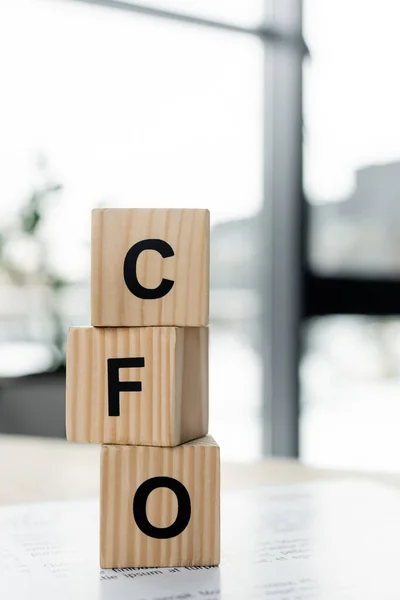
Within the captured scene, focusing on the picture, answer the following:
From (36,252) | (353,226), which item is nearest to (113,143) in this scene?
(36,252)

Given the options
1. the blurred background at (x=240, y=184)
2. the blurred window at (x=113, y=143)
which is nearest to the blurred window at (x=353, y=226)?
the blurred background at (x=240, y=184)

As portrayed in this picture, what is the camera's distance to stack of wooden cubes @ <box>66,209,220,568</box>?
60 centimetres

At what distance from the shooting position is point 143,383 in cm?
60

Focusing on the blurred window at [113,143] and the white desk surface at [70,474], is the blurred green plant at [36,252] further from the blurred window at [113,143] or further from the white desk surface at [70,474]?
the white desk surface at [70,474]

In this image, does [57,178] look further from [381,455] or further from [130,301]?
[130,301]

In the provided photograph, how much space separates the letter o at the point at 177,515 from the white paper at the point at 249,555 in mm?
30

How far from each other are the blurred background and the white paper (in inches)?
75.0

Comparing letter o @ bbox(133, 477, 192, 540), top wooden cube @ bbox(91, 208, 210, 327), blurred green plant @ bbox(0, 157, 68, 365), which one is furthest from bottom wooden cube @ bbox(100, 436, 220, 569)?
blurred green plant @ bbox(0, 157, 68, 365)

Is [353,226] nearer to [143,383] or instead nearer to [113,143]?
[113,143]

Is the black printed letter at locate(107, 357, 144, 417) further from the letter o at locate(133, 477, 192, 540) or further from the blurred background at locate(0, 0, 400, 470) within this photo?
the blurred background at locate(0, 0, 400, 470)

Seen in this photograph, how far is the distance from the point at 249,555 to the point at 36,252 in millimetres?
2233

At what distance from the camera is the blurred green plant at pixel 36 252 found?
2.68 m

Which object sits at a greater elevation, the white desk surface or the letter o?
the letter o

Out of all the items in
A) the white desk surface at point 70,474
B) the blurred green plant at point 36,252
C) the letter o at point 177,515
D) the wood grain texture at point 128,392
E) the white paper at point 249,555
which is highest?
the blurred green plant at point 36,252
